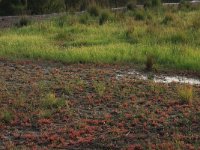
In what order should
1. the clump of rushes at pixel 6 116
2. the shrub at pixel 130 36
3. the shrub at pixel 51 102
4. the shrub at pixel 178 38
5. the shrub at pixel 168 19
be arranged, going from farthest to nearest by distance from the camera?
the shrub at pixel 168 19
the shrub at pixel 130 36
the shrub at pixel 178 38
the shrub at pixel 51 102
the clump of rushes at pixel 6 116

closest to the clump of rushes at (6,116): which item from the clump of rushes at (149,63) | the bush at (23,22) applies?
the clump of rushes at (149,63)

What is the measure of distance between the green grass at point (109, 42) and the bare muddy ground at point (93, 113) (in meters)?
1.75

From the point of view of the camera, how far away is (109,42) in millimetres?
15570

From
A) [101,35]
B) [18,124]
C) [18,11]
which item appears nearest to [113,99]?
[18,124]

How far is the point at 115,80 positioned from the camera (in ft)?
36.0

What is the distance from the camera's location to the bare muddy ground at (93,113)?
7.45 meters

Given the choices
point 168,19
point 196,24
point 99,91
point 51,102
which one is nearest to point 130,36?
point 196,24

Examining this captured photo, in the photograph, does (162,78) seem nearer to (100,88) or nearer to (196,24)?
(100,88)

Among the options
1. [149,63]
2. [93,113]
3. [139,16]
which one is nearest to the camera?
[93,113]

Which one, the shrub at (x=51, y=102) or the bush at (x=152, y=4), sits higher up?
the shrub at (x=51, y=102)

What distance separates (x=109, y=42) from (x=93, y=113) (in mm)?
7026

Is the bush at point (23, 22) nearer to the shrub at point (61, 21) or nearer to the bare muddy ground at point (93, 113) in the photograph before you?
the shrub at point (61, 21)

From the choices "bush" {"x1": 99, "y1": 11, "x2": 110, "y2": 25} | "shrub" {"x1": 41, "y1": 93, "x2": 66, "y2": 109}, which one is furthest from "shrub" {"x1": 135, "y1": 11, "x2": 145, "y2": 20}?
"shrub" {"x1": 41, "y1": 93, "x2": 66, "y2": 109}

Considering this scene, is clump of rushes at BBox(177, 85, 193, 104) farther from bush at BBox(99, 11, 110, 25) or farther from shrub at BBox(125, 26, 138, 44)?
bush at BBox(99, 11, 110, 25)
